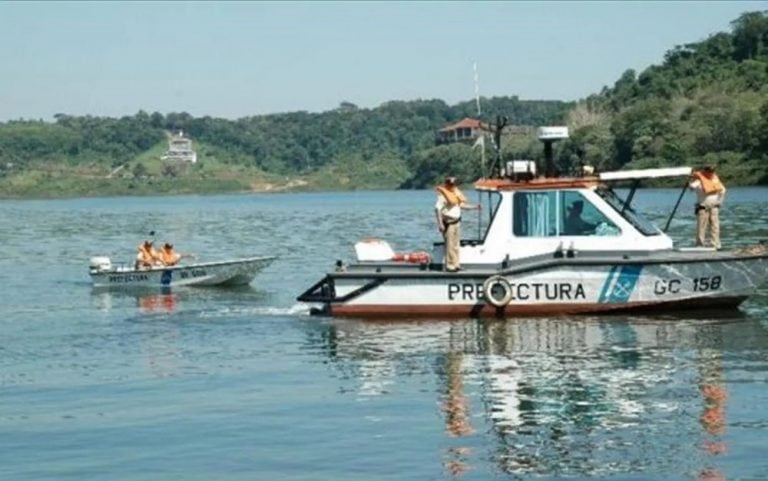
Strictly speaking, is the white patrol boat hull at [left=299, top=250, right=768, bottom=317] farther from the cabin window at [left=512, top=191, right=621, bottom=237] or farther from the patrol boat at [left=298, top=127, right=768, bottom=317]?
the cabin window at [left=512, top=191, right=621, bottom=237]

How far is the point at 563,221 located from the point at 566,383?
6772 millimetres

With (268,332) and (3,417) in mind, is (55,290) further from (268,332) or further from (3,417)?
(3,417)

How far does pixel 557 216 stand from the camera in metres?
26.5

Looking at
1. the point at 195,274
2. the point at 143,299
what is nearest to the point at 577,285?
the point at 143,299

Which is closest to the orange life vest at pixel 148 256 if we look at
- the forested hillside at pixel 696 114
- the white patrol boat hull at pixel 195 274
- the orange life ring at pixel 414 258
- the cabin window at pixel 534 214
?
the white patrol boat hull at pixel 195 274

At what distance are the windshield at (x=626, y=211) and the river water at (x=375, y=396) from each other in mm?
1554

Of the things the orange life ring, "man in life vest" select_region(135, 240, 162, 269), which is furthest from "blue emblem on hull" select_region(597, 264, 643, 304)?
"man in life vest" select_region(135, 240, 162, 269)

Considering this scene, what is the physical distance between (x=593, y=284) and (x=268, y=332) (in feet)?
18.5

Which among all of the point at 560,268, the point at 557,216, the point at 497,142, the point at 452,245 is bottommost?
the point at 560,268

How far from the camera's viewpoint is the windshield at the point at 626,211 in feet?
86.6

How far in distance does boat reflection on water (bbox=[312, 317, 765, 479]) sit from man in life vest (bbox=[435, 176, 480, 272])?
3.50 ft

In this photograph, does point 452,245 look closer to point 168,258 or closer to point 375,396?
point 375,396

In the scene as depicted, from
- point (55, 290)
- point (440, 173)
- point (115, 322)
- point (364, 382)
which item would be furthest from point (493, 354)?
point (440, 173)

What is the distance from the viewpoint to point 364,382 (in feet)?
68.3
